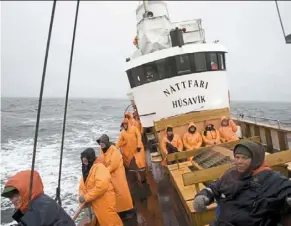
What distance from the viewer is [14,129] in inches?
934

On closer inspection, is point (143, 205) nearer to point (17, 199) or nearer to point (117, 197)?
point (117, 197)

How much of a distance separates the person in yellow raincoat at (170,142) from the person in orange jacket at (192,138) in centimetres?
21

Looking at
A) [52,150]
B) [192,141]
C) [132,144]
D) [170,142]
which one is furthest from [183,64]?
[52,150]

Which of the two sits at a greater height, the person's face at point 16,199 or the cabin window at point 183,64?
the cabin window at point 183,64

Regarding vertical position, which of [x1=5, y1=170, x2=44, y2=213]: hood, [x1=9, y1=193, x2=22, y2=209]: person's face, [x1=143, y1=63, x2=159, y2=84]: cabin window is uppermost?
[x1=143, y1=63, x2=159, y2=84]: cabin window

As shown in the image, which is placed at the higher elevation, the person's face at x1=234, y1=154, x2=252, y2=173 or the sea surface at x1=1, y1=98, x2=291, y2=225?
the person's face at x1=234, y1=154, x2=252, y2=173

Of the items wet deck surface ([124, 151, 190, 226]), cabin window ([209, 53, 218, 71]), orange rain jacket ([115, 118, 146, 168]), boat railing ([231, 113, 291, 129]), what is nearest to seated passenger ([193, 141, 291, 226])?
wet deck surface ([124, 151, 190, 226])

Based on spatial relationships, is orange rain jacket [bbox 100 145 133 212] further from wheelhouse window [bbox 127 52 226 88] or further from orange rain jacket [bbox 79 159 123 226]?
wheelhouse window [bbox 127 52 226 88]

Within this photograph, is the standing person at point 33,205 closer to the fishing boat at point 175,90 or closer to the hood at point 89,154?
the hood at point 89,154

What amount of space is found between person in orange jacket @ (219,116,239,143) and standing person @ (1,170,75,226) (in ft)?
21.5

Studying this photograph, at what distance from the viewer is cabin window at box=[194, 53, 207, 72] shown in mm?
9961

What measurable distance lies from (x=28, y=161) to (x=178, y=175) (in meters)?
10.8

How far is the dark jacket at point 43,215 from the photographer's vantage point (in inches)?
83.7

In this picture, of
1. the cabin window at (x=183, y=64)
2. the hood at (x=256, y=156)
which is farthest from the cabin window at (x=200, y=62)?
the hood at (x=256, y=156)
